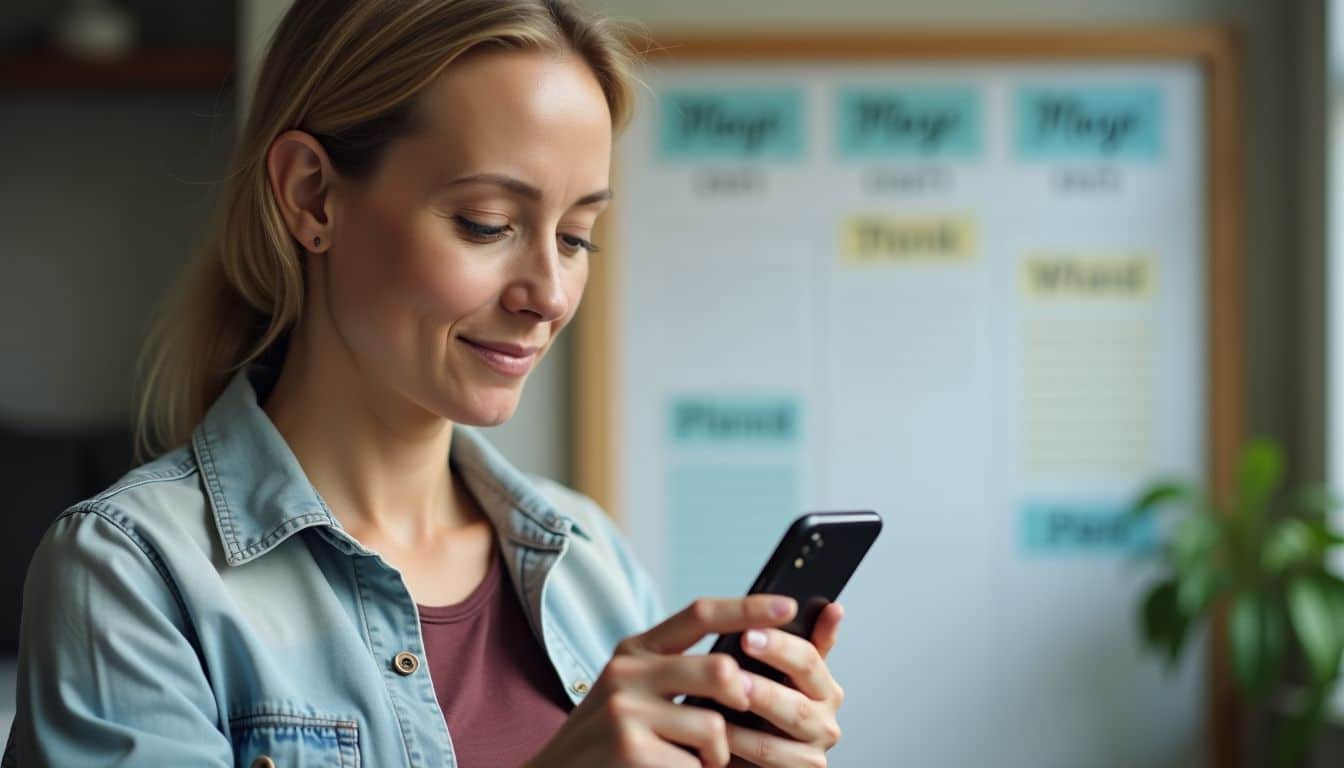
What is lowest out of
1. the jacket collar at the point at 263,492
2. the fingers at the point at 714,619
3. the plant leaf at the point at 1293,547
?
the plant leaf at the point at 1293,547

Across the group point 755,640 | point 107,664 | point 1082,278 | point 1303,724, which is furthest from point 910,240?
point 107,664

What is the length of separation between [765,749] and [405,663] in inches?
11.9

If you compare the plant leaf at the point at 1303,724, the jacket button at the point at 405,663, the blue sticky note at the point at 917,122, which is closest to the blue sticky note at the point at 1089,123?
the blue sticky note at the point at 917,122

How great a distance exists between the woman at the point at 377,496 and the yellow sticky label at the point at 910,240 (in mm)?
1687

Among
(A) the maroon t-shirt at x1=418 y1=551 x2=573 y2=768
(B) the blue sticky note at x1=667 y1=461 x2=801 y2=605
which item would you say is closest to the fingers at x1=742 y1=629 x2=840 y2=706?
(A) the maroon t-shirt at x1=418 y1=551 x2=573 y2=768

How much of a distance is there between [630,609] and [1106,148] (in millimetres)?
1952

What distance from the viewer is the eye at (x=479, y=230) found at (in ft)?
3.51

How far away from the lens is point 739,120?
9.52ft

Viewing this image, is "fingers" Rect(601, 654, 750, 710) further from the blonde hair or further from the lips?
the blonde hair

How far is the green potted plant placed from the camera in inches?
97.7

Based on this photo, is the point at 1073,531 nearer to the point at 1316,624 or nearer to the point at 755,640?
the point at 1316,624

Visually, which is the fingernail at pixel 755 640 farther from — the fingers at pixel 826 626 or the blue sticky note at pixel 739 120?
the blue sticky note at pixel 739 120

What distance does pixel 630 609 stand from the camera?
134 cm

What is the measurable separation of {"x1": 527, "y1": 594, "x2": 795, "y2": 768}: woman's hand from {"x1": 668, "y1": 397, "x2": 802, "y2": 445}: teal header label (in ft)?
6.47
